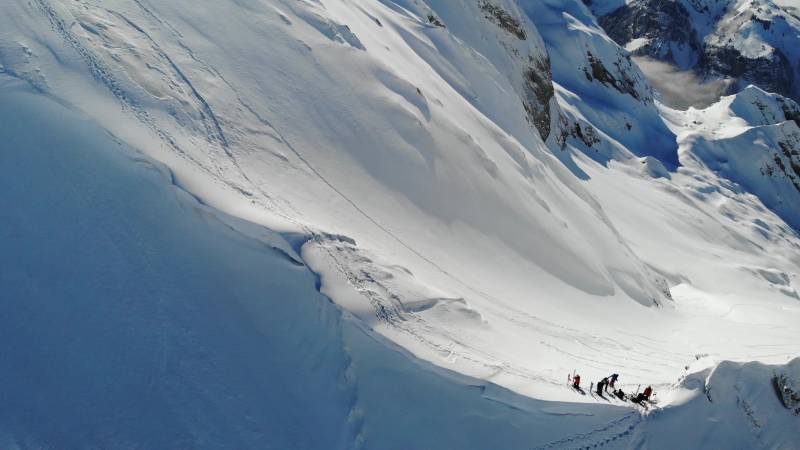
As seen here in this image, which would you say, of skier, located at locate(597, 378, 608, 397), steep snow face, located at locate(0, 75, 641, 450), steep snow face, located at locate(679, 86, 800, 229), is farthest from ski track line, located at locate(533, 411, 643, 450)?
steep snow face, located at locate(679, 86, 800, 229)

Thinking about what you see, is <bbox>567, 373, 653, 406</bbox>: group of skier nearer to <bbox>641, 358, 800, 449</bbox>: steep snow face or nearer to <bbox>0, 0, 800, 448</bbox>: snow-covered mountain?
<bbox>0, 0, 800, 448</bbox>: snow-covered mountain

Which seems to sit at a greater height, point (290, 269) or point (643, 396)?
point (290, 269)

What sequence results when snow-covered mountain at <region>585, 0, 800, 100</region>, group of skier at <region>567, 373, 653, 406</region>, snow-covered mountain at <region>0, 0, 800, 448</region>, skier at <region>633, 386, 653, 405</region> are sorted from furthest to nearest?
1. snow-covered mountain at <region>585, 0, 800, 100</region>
2. skier at <region>633, 386, 653, 405</region>
3. group of skier at <region>567, 373, 653, 406</region>
4. snow-covered mountain at <region>0, 0, 800, 448</region>

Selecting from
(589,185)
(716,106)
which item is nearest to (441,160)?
(589,185)

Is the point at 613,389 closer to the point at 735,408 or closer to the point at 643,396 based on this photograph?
the point at 643,396

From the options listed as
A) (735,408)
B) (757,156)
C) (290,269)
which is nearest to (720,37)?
(757,156)

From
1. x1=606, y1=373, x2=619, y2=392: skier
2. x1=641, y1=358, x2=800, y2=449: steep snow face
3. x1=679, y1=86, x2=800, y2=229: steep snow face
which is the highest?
x1=606, y1=373, x2=619, y2=392: skier
